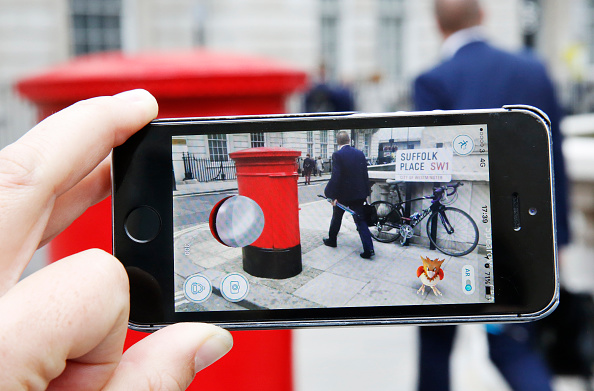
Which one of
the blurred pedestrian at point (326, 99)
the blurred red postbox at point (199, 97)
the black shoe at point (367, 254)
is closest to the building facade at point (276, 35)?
the blurred pedestrian at point (326, 99)

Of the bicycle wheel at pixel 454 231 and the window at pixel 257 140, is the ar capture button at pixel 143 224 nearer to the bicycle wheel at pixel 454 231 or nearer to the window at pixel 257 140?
the window at pixel 257 140

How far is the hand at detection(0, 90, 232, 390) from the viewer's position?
832 mm

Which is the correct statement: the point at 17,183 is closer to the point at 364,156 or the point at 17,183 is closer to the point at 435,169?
the point at 364,156

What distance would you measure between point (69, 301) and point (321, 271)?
0.58 m

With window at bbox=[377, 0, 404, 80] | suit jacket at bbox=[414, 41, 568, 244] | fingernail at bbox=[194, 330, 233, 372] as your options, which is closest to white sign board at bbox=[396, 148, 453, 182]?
fingernail at bbox=[194, 330, 233, 372]

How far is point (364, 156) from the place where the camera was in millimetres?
1279

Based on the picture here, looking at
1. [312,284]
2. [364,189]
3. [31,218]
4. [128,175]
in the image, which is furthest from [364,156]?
[31,218]

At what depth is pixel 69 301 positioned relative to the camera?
0.85m

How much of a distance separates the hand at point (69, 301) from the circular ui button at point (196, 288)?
8.2 inches

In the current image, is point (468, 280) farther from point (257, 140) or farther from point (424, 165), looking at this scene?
point (257, 140)

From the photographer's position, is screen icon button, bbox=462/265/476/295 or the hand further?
screen icon button, bbox=462/265/476/295

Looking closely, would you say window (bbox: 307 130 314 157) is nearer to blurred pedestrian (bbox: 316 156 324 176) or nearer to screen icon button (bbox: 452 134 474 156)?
blurred pedestrian (bbox: 316 156 324 176)

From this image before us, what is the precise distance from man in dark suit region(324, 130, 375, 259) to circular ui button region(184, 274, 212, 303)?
0.90 feet

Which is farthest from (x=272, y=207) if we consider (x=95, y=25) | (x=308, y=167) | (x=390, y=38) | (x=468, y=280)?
(x=390, y=38)
